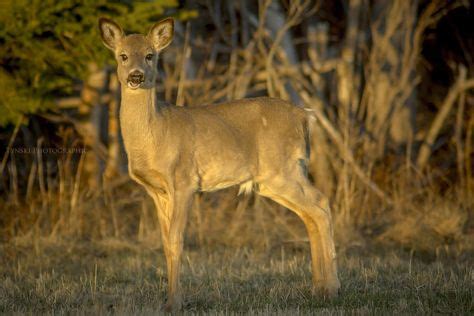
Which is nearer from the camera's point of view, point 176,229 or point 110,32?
point 176,229

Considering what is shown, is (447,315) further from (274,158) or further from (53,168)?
(53,168)

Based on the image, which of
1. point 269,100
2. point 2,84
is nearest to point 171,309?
point 269,100

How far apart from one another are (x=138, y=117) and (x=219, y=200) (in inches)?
214

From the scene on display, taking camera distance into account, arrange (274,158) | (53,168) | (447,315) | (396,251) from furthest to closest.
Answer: (53,168) < (396,251) < (274,158) < (447,315)

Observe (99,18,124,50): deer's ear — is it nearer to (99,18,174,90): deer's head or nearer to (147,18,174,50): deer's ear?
(99,18,174,90): deer's head

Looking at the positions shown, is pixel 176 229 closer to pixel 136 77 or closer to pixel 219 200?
pixel 136 77

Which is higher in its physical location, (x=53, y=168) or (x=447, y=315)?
(x=53, y=168)

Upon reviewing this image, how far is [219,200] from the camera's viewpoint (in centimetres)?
1333

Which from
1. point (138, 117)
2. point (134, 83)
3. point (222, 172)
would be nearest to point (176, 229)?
point (222, 172)

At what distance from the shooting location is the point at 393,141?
15.5 metres

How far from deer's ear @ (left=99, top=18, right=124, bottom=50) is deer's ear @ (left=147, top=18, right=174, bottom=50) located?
0.32 m

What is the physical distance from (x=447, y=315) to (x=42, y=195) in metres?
7.12

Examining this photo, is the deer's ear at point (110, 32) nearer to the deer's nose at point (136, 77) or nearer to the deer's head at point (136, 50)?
the deer's head at point (136, 50)

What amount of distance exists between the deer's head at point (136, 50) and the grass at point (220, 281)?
196 centimetres
